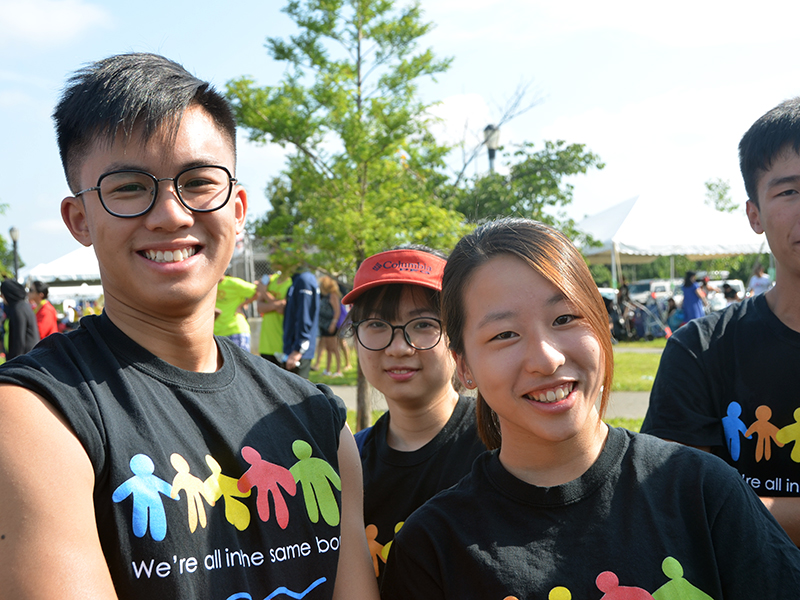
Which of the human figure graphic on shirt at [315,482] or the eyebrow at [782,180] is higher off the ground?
the eyebrow at [782,180]

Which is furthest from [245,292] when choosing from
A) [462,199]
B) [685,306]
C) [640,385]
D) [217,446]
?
[685,306]

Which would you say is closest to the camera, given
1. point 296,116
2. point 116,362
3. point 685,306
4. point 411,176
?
point 116,362

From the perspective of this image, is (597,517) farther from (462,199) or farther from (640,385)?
(462,199)

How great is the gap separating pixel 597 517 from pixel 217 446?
0.95 metres

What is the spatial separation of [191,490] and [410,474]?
3.61 feet

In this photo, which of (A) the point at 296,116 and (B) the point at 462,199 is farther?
(B) the point at 462,199

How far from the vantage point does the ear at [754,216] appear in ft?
7.82

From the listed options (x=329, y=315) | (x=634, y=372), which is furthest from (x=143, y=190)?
(x=634, y=372)

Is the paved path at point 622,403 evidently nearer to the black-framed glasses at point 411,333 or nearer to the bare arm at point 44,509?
the black-framed glasses at point 411,333

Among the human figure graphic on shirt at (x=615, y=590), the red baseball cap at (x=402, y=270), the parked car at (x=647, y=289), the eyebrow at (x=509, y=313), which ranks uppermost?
the red baseball cap at (x=402, y=270)

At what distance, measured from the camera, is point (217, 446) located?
5.14 feet

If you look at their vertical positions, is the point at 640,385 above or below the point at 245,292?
below

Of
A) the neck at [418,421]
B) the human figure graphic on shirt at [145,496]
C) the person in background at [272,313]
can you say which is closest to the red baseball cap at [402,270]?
the neck at [418,421]

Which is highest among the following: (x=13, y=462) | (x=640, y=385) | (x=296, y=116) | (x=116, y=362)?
(x=296, y=116)
